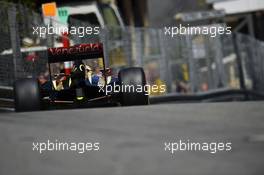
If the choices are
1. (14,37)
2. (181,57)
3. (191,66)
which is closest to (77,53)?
(14,37)

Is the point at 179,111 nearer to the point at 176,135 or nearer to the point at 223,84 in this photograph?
the point at 176,135

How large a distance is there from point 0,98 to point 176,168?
6.07 meters

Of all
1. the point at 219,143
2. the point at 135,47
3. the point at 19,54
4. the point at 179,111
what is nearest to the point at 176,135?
the point at 219,143

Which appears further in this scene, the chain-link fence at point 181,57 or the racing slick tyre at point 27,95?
→ the chain-link fence at point 181,57

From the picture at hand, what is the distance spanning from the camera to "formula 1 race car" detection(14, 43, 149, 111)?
26.0ft

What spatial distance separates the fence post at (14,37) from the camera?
1087cm

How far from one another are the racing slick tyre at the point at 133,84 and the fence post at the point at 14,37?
3169 millimetres

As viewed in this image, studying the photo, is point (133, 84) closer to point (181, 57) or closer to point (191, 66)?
point (191, 66)

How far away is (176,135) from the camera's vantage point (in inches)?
195

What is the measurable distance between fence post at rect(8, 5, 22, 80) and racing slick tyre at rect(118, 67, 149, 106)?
10.4 ft

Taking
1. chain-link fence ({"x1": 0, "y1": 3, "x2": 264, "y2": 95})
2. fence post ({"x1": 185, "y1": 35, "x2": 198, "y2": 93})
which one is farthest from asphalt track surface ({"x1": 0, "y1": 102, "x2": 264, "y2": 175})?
fence post ({"x1": 185, "y1": 35, "x2": 198, "y2": 93})

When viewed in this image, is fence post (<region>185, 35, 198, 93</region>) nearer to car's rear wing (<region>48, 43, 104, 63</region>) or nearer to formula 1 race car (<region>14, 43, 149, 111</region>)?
formula 1 race car (<region>14, 43, 149, 111</region>)

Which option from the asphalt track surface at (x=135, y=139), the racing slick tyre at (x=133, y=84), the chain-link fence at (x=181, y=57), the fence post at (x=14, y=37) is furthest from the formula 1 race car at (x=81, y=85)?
the chain-link fence at (x=181, y=57)

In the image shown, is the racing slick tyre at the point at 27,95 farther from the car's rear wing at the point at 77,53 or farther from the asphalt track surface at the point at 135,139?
the asphalt track surface at the point at 135,139
